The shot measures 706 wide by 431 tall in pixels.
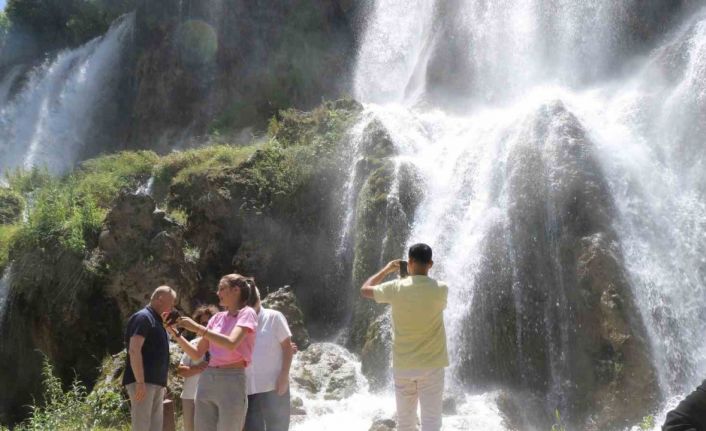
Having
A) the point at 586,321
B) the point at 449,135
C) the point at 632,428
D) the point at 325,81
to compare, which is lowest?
the point at 632,428

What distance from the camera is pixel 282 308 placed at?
12352 millimetres

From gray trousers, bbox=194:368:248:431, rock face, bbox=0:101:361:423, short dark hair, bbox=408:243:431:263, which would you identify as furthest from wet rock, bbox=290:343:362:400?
short dark hair, bbox=408:243:431:263

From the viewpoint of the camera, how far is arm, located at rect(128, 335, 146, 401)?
5.11m

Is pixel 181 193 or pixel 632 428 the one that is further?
pixel 181 193

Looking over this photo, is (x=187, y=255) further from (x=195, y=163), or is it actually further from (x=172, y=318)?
Result: (x=172, y=318)

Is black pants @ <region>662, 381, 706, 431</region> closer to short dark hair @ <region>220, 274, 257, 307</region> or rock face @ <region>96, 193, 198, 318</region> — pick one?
short dark hair @ <region>220, 274, 257, 307</region>

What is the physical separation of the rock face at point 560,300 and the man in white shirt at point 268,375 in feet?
19.7

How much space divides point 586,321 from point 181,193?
1096 centimetres

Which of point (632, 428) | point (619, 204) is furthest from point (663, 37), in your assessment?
point (632, 428)

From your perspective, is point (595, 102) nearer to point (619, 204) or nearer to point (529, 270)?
point (619, 204)

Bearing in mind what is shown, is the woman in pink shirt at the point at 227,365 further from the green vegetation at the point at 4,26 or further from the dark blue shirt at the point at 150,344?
the green vegetation at the point at 4,26

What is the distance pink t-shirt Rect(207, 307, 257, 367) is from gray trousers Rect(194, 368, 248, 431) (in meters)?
0.08

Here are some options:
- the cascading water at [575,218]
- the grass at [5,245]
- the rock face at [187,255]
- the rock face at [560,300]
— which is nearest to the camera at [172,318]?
the cascading water at [575,218]

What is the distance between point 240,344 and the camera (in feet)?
15.1
